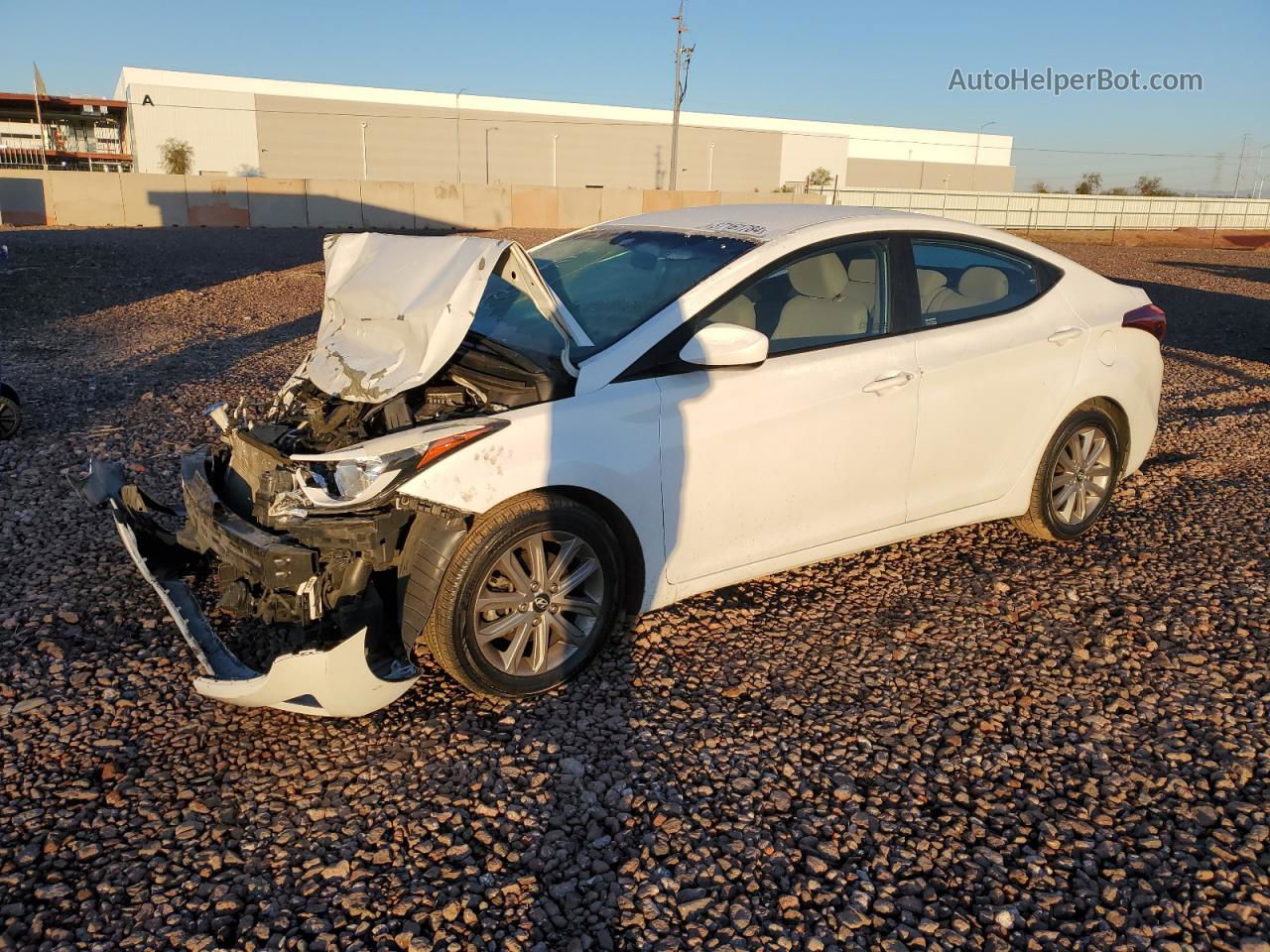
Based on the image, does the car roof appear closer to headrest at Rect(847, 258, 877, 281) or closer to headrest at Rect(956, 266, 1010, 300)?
headrest at Rect(847, 258, 877, 281)

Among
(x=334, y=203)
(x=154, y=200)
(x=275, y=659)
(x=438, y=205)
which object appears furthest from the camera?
(x=334, y=203)

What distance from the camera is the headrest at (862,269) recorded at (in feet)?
14.5

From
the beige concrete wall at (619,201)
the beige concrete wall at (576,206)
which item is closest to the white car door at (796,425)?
the beige concrete wall at (576,206)

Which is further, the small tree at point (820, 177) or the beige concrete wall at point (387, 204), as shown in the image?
the small tree at point (820, 177)

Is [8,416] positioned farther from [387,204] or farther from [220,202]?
[220,202]

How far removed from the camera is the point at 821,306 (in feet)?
14.1

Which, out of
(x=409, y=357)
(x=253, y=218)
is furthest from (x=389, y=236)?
(x=253, y=218)

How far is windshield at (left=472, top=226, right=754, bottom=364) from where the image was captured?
399 centimetres

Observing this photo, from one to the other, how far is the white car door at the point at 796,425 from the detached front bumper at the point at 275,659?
49.5 inches

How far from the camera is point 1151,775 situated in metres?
3.27

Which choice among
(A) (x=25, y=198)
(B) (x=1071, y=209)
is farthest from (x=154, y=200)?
(B) (x=1071, y=209)

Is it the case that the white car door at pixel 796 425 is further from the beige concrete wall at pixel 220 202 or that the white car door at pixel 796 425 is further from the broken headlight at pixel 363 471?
the beige concrete wall at pixel 220 202

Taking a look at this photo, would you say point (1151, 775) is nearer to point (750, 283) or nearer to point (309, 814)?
point (750, 283)

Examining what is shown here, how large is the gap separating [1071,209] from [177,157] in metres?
57.2
